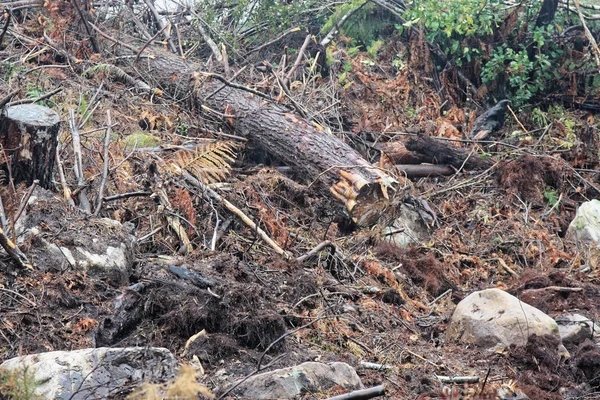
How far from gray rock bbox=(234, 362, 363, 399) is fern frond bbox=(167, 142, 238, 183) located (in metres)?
3.11

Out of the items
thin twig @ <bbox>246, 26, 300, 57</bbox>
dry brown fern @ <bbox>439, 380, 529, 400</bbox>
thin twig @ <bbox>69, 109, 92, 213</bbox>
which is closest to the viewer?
dry brown fern @ <bbox>439, 380, 529, 400</bbox>

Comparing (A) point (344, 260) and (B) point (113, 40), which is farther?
(B) point (113, 40)

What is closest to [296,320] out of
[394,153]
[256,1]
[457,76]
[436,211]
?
[436,211]

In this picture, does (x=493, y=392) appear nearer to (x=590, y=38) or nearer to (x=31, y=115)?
(x=31, y=115)

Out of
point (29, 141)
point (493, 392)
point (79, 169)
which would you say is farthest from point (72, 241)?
point (493, 392)

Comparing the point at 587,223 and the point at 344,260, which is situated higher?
the point at 344,260

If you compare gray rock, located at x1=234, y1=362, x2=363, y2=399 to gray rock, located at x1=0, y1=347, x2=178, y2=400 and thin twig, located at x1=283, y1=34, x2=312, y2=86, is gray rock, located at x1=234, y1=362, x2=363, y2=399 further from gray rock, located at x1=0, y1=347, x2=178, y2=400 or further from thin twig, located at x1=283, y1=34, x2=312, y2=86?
thin twig, located at x1=283, y1=34, x2=312, y2=86

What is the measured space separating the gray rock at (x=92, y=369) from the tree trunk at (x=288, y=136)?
3566mm

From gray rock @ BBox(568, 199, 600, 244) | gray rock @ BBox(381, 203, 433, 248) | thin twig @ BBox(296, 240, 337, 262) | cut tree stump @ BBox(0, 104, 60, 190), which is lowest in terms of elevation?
gray rock @ BBox(568, 199, 600, 244)

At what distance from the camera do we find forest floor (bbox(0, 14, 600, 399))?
3.98 metres

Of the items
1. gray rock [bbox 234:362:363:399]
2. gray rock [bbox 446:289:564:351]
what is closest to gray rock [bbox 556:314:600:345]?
gray rock [bbox 446:289:564:351]

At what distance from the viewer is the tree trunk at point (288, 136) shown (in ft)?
21.5

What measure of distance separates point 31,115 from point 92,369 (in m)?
2.48

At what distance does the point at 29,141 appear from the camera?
4.85m
